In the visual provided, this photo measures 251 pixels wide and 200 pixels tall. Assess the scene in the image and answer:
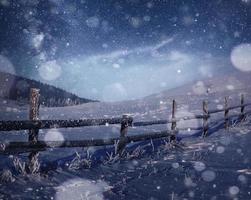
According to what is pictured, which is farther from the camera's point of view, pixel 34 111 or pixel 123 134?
pixel 123 134

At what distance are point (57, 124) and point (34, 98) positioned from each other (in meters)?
0.65

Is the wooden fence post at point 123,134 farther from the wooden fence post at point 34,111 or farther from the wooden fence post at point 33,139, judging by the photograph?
the wooden fence post at point 34,111

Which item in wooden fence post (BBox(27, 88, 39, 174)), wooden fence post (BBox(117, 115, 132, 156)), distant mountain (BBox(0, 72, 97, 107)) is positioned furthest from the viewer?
distant mountain (BBox(0, 72, 97, 107))

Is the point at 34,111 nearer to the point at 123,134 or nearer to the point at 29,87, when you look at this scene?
the point at 123,134

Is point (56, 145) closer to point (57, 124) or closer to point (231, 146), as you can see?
point (57, 124)

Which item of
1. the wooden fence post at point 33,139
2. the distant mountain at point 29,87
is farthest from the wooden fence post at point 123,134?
the distant mountain at point 29,87

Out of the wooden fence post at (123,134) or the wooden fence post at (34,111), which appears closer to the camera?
the wooden fence post at (34,111)

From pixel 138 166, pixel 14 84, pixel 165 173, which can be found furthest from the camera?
pixel 14 84

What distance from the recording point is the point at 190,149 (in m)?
9.76

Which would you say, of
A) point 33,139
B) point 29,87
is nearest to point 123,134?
point 33,139

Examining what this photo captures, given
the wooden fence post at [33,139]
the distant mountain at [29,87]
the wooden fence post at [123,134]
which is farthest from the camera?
the distant mountain at [29,87]

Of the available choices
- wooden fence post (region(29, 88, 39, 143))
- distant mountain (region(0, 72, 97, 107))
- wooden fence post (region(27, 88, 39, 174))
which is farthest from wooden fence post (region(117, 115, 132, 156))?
distant mountain (region(0, 72, 97, 107))

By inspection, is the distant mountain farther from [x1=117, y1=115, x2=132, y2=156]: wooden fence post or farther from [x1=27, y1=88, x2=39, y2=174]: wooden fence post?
[x1=27, y1=88, x2=39, y2=174]: wooden fence post

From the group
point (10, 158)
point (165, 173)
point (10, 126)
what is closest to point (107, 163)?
point (165, 173)
